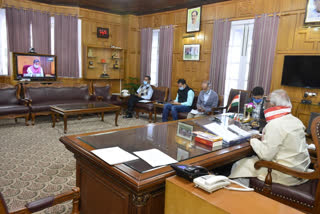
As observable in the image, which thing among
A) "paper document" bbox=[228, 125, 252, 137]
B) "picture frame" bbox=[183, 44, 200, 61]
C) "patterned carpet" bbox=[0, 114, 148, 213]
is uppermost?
"picture frame" bbox=[183, 44, 200, 61]

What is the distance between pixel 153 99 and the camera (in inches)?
280

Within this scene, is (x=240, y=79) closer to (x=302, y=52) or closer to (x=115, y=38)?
(x=302, y=52)

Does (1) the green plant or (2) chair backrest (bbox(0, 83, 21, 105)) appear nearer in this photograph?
(2) chair backrest (bbox(0, 83, 21, 105))

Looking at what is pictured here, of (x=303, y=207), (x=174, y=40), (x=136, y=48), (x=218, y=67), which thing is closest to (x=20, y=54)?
(x=136, y=48)

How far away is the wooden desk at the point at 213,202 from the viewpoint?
1171 millimetres

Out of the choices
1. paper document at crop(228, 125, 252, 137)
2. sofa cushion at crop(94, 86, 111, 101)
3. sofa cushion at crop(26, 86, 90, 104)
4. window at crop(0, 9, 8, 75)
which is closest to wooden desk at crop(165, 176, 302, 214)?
paper document at crop(228, 125, 252, 137)

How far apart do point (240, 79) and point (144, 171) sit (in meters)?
5.05

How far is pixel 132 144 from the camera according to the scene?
79.4 inches

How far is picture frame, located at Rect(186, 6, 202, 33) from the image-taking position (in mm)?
6508

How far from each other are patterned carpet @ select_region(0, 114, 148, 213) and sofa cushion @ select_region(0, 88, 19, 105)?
48 cm

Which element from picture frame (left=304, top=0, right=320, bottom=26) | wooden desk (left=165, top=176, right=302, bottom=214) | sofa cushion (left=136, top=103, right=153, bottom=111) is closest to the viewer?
wooden desk (left=165, top=176, right=302, bottom=214)

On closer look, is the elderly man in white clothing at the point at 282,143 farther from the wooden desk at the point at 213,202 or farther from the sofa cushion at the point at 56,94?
the sofa cushion at the point at 56,94

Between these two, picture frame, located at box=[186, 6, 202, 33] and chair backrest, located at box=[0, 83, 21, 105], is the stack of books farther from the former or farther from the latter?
chair backrest, located at box=[0, 83, 21, 105]

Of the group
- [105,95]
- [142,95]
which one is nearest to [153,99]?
[142,95]
